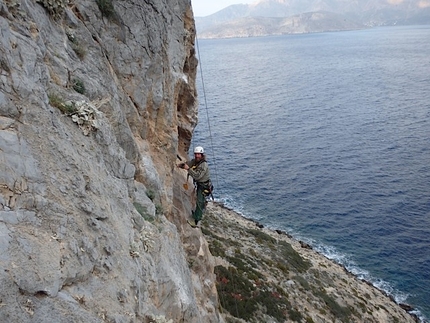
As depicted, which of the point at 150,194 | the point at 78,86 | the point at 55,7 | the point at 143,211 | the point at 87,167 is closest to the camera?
the point at 87,167

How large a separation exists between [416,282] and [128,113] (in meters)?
36.4

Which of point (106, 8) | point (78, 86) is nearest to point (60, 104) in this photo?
point (78, 86)

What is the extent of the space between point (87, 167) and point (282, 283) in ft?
89.8

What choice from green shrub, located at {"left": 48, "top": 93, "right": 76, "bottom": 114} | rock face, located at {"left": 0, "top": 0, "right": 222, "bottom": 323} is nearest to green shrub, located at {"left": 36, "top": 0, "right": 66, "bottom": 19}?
rock face, located at {"left": 0, "top": 0, "right": 222, "bottom": 323}

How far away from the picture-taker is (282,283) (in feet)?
104

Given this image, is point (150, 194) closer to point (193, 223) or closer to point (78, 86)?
point (78, 86)

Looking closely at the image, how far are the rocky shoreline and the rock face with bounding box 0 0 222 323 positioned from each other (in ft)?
44.0

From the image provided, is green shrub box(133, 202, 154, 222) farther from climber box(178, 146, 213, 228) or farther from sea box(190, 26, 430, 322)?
sea box(190, 26, 430, 322)

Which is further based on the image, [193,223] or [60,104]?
[193,223]

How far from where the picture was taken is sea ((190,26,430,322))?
133 ft

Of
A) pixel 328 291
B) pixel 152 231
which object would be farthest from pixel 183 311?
pixel 328 291

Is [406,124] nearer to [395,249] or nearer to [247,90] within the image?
[395,249]

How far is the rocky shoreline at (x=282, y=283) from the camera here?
2630cm

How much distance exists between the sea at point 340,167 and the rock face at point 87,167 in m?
15.0
